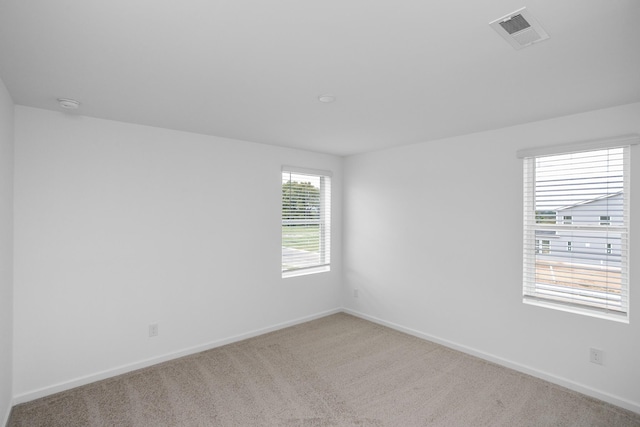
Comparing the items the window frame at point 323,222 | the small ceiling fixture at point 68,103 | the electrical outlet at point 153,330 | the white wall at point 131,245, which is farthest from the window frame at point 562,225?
the small ceiling fixture at point 68,103

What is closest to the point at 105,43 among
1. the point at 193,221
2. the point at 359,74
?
the point at 359,74

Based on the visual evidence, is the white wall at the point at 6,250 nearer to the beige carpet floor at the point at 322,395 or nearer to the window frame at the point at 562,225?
the beige carpet floor at the point at 322,395

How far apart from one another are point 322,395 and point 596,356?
2.30 meters

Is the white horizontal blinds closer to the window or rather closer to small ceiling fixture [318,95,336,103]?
small ceiling fixture [318,95,336,103]

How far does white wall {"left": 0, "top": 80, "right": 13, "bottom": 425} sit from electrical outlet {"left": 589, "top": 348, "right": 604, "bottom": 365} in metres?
4.45

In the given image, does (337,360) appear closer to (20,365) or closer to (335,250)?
(335,250)

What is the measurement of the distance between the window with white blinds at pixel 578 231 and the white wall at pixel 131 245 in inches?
112

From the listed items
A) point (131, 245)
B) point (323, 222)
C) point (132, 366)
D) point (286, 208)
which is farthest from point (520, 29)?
point (132, 366)

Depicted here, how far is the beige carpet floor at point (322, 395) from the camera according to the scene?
2.44 meters

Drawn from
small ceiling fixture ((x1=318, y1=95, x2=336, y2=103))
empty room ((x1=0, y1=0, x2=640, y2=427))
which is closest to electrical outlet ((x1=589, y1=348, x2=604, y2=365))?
empty room ((x1=0, y1=0, x2=640, y2=427))

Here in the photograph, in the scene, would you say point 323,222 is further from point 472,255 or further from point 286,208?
point 472,255

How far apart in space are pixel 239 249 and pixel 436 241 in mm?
2332

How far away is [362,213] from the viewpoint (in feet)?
15.6

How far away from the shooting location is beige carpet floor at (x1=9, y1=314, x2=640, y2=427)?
2441 millimetres
